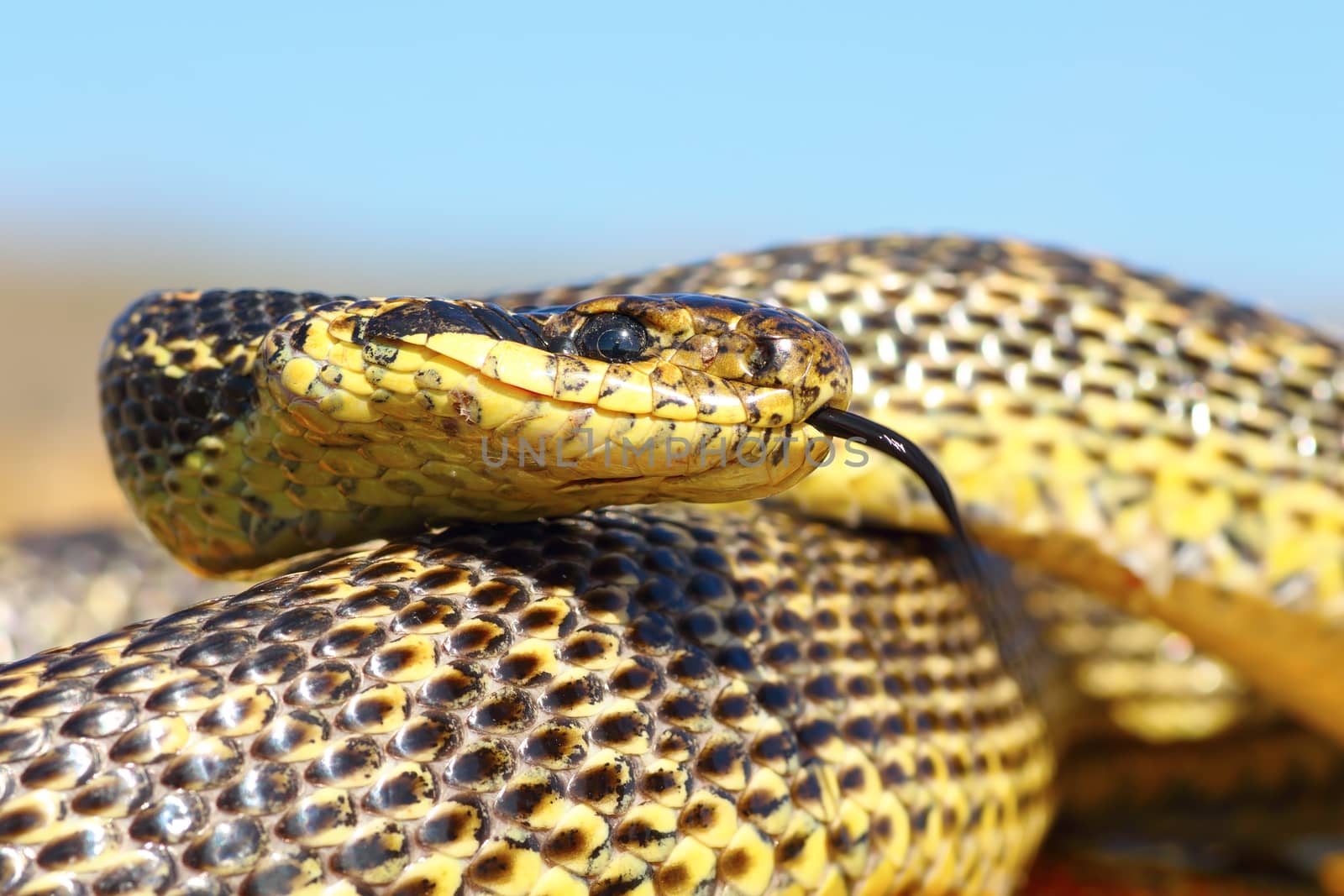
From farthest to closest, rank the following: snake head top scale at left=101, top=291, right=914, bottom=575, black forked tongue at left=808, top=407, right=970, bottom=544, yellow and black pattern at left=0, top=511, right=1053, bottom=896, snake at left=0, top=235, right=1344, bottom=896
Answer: black forked tongue at left=808, top=407, right=970, bottom=544 → snake head top scale at left=101, top=291, right=914, bottom=575 → snake at left=0, top=235, right=1344, bottom=896 → yellow and black pattern at left=0, top=511, right=1053, bottom=896

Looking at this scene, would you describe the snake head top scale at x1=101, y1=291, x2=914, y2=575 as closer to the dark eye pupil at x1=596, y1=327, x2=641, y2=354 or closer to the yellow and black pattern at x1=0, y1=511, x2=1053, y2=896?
the dark eye pupil at x1=596, y1=327, x2=641, y2=354

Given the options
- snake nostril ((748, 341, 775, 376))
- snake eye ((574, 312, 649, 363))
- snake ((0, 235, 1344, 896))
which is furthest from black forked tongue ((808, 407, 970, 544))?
snake eye ((574, 312, 649, 363))

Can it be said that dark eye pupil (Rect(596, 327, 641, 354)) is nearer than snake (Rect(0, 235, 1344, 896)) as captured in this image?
No

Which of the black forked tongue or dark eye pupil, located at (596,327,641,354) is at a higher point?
dark eye pupil, located at (596,327,641,354)

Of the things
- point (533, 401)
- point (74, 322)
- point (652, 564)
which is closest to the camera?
point (533, 401)

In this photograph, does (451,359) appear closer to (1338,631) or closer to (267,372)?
(267,372)

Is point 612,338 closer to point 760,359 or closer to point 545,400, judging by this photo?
point 545,400

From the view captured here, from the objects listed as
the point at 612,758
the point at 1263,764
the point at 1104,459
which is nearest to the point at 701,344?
the point at 612,758

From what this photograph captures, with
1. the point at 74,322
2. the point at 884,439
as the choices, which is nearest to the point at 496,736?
the point at 884,439
